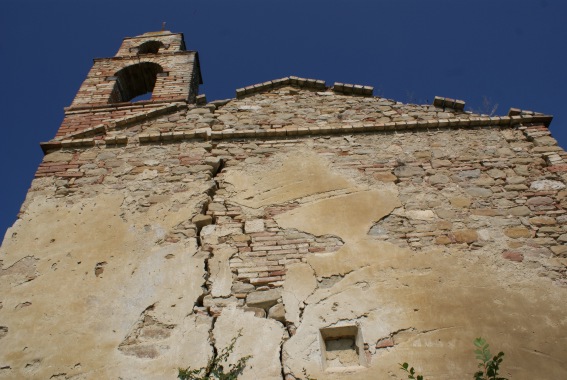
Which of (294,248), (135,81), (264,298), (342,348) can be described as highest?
(135,81)

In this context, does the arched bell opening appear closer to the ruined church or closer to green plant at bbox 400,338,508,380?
the ruined church

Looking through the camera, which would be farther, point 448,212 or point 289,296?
point 448,212

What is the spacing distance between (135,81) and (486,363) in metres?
7.00

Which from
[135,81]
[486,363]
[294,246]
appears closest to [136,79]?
[135,81]

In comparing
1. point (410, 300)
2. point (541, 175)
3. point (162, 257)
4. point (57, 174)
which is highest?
point (57, 174)

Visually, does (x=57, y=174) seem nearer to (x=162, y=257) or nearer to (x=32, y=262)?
(x=32, y=262)

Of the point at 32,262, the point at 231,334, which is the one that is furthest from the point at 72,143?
the point at 231,334

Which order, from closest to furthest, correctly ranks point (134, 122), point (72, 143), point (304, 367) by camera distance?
point (304, 367) < point (72, 143) < point (134, 122)

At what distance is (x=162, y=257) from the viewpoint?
12.8 ft

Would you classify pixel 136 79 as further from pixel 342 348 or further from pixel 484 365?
pixel 484 365

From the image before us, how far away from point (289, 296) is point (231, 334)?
1.70 ft

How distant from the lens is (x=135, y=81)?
8078 millimetres

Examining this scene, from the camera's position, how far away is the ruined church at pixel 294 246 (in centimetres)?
324

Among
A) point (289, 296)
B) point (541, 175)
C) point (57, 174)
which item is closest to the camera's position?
point (289, 296)
